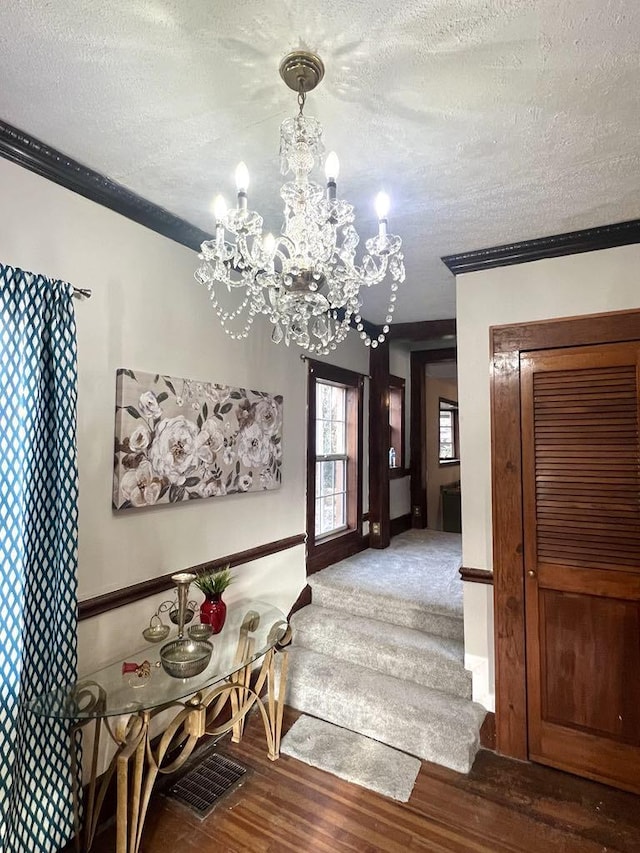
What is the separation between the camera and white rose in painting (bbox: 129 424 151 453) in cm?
203

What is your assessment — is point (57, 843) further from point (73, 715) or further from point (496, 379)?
point (496, 379)

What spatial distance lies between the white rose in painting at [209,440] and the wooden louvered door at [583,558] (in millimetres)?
1597

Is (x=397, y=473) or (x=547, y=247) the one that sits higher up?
(x=547, y=247)

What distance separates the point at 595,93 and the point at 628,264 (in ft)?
3.66

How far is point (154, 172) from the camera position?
1850 mm

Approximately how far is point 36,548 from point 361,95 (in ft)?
6.06

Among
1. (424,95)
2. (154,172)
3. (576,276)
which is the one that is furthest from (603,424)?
A: (154,172)

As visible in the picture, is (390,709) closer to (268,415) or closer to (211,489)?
(211,489)

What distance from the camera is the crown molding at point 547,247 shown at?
87.4 inches

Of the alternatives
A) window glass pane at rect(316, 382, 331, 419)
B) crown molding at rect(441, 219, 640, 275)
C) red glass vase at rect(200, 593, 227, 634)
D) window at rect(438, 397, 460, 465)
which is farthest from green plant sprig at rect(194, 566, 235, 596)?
window at rect(438, 397, 460, 465)

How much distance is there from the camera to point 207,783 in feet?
6.84

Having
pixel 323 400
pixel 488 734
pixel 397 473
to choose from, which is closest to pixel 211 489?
pixel 323 400

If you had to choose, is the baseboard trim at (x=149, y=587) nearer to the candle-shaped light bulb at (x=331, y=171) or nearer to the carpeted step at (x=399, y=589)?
the carpeted step at (x=399, y=589)

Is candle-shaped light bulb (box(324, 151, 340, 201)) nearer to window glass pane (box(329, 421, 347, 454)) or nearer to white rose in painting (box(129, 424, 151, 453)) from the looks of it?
white rose in painting (box(129, 424, 151, 453))
